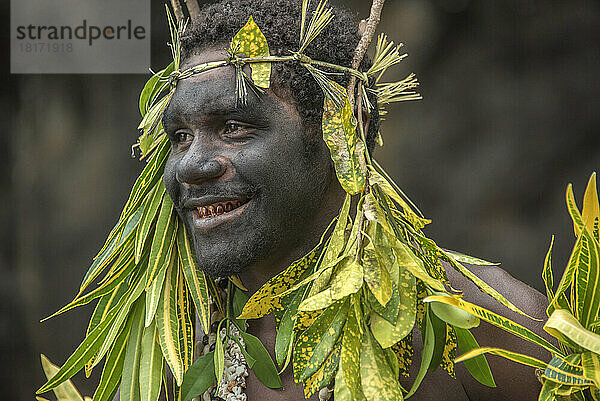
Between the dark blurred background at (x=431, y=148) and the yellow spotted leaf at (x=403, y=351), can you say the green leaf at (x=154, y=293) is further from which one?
the dark blurred background at (x=431, y=148)

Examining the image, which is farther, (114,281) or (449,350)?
(114,281)

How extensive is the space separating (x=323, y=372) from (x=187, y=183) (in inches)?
13.1

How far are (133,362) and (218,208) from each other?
0.89 feet

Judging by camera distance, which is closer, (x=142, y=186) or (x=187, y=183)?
(x=187, y=183)

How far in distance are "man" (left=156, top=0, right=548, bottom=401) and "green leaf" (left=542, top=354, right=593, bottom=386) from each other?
0.84ft

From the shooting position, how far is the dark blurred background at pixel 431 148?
247 centimetres

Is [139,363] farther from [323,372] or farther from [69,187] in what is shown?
[69,187]

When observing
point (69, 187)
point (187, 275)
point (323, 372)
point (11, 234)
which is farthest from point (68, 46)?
point (323, 372)

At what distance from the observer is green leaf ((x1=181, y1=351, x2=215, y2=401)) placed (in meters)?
1.24

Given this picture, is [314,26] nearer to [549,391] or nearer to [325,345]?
[325,345]

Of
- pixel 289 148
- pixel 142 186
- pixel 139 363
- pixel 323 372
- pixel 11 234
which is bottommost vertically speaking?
pixel 11 234

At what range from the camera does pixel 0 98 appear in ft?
8.64

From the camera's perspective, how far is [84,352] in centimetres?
125

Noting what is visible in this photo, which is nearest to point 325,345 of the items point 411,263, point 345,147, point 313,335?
point 313,335
